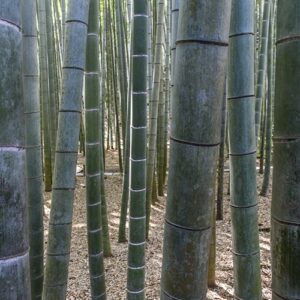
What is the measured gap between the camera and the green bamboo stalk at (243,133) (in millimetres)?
1192

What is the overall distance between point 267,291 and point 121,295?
3.34ft

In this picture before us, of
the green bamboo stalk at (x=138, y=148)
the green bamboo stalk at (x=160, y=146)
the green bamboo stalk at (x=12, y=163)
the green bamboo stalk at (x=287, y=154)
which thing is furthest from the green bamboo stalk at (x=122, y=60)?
the green bamboo stalk at (x=12, y=163)

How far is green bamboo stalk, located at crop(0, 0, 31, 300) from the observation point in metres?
0.58

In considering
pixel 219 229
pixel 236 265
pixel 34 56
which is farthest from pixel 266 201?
pixel 34 56

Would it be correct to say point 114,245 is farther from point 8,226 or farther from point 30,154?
point 8,226

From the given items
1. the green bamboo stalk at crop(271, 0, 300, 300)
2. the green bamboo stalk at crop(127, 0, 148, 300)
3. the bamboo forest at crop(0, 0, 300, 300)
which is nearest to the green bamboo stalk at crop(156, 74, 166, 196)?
the bamboo forest at crop(0, 0, 300, 300)

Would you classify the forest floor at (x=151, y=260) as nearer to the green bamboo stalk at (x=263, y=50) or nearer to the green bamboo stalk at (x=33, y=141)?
the green bamboo stalk at (x=263, y=50)

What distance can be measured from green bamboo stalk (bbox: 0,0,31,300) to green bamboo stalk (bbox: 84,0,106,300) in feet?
3.69

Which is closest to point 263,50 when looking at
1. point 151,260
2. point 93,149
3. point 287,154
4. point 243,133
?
point 151,260

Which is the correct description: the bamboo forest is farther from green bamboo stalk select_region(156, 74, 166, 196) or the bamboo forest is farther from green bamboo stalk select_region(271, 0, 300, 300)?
green bamboo stalk select_region(156, 74, 166, 196)

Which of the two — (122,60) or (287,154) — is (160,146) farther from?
(287,154)

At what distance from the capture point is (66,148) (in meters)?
1.36

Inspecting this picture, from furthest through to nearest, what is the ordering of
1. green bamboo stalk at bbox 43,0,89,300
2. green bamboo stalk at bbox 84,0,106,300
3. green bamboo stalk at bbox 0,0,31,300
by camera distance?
1. green bamboo stalk at bbox 84,0,106,300
2. green bamboo stalk at bbox 43,0,89,300
3. green bamboo stalk at bbox 0,0,31,300

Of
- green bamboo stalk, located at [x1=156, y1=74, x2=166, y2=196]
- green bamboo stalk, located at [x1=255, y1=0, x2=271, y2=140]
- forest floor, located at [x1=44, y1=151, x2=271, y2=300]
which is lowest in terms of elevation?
forest floor, located at [x1=44, y1=151, x2=271, y2=300]
